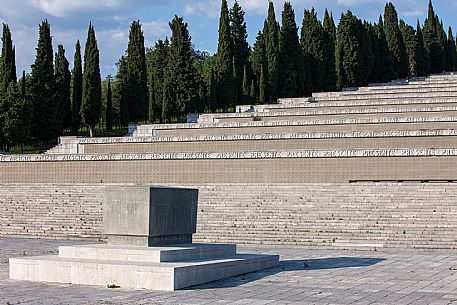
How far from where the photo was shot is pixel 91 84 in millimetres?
40281

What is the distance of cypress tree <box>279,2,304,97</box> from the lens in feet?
159

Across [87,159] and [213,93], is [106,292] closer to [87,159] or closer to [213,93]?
[87,159]

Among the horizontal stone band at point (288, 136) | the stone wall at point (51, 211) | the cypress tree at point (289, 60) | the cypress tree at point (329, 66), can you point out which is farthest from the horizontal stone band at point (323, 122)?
the cypress tree at point (329, 66)

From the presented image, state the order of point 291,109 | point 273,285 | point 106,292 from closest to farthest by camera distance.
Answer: point 106,292 < point 273,285 < point 291,109

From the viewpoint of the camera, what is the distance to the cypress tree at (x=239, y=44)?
48.8 meters

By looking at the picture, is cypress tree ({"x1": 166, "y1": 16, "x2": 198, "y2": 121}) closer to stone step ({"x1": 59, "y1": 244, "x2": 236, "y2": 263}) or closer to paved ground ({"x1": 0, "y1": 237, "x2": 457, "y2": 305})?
paved ground ({"x1": 0, "y1": 237, "x2": 457, "y2": 305})

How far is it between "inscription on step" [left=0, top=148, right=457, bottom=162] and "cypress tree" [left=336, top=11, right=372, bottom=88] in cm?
2967

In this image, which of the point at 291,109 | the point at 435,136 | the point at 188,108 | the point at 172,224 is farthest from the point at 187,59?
the point at 172,224

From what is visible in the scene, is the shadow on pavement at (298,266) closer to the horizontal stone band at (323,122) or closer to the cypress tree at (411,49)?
the horizontal stone band at (323,122)

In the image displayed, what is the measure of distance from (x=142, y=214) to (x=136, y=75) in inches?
1313

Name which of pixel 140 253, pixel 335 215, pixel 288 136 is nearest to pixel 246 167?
pixel 288 136

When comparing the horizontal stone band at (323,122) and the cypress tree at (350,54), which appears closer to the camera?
the horizontal stone band at (323,122)

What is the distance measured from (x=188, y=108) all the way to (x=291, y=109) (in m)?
8.35

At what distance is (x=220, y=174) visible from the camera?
24750mm
